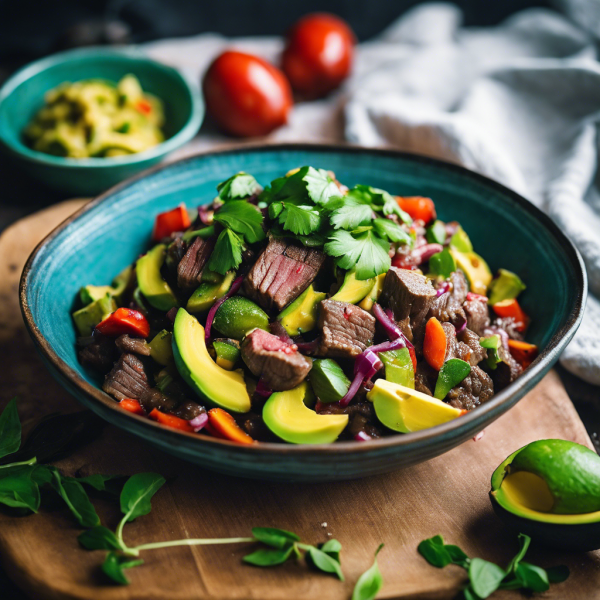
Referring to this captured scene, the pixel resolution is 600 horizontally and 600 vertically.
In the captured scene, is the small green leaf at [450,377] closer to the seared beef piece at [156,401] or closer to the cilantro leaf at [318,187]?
the cilantro leaf at [318,187]

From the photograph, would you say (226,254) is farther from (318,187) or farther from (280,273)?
(318,187)

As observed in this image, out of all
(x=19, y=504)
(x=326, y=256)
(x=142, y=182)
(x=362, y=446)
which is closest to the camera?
(x=362, y=446)

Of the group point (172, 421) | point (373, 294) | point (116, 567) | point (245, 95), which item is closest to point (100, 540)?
point (116, 567)

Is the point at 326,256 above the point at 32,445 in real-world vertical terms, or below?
above

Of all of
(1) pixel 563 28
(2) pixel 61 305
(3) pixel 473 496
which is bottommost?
(3) pixel 473 496

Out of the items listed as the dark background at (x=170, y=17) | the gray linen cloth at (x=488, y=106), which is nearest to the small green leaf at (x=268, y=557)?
the gray linen cloth at (x=488, y=106)

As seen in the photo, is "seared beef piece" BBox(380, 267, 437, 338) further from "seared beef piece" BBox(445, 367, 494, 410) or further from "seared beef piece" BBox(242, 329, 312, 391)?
"seared beef piece" BBox(242, 329, 312, 391)

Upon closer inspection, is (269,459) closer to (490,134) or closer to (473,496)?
(473,496)

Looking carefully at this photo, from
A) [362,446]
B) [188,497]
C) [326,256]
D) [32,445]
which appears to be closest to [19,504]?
[32,445]
